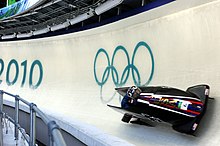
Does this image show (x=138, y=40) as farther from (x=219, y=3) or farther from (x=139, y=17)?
(x=219, y=3)

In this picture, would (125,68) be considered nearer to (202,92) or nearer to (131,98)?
(131,98)

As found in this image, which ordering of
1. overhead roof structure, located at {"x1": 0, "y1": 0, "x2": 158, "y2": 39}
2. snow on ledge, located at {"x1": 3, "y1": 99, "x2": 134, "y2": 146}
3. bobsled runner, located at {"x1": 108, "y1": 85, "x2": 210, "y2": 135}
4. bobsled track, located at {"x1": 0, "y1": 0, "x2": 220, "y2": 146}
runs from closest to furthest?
snow on ledge, located at {"x1": 3, "y1": 99, "x2": 134, "y2": 146}, bobsled runner, located at {"x1": 108, "y1": 85, "x2": 210, "y2": 135}, bobsled track, located at {"x1": 0, "y1": 0, "x2": 220, "y2": 146}, overhead roof structure, located at {"x1": 0, "y1": 0, "x2": 158, "y2": 39}

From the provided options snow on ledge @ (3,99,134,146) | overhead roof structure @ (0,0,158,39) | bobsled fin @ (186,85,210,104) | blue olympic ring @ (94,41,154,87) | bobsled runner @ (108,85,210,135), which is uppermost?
overhead roof structure @ (0,0,158,39)

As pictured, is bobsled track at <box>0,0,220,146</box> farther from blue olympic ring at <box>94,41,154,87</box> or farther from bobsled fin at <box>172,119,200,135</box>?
bobsled fin at <box>172,119,200,135</box>

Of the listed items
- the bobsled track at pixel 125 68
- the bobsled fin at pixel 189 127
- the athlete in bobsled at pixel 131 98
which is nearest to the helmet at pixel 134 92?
the athlete in bobsled at pixel 131 98

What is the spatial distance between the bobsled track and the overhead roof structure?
328 mm

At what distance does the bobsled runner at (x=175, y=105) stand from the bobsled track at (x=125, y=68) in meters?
0.26

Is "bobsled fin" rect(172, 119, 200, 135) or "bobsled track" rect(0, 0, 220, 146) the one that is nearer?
"bobsled fin" rect(172, 119, 200, 135)

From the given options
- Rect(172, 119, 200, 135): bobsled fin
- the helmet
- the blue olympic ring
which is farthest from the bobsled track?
the helmet

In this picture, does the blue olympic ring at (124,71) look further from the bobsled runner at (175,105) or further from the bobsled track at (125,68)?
the bobsled runner at (175,105)

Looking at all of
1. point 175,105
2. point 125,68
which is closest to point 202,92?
point 175,105

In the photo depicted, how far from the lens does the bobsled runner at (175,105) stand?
3162 mm

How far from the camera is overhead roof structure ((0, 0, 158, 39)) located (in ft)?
17.0

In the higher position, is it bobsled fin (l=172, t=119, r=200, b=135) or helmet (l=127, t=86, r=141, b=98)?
helmet (l=127, t=86, r=141, b=98)
